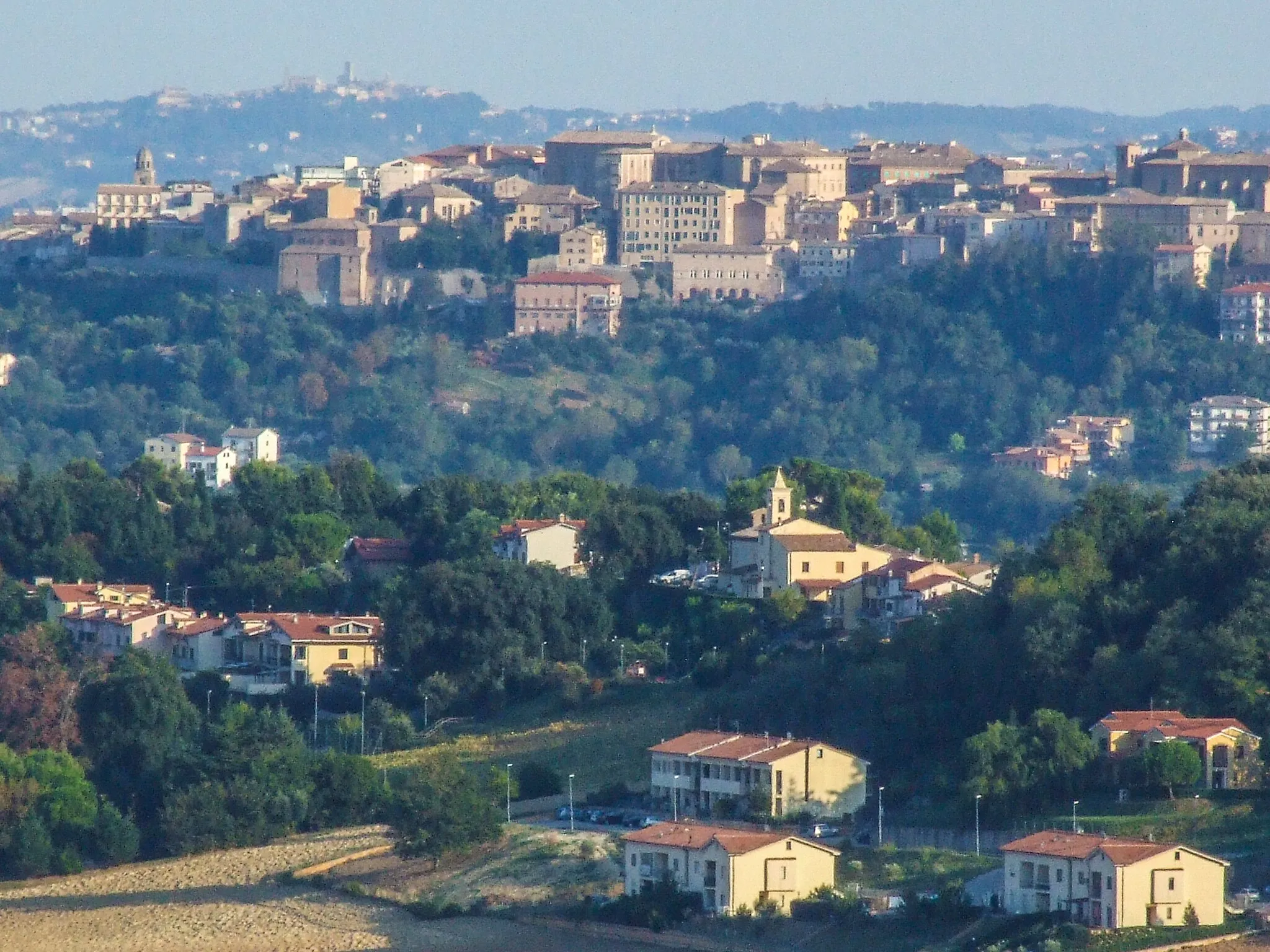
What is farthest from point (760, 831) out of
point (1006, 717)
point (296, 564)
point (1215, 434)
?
point (1215, 434)

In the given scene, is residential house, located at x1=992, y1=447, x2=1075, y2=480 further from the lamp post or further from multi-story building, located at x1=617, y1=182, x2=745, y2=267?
A: the lamp post

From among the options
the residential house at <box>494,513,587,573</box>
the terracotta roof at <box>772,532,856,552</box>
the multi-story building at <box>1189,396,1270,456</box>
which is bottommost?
the multi-story building at <box>1189,396,1270,456</box>

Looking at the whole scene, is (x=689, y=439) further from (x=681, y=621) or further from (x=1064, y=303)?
(x=681, y=621)

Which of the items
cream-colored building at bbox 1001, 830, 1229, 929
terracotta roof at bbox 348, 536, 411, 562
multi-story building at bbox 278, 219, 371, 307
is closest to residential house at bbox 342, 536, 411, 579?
terracotta roof at bbox 348, 536, 411, 562

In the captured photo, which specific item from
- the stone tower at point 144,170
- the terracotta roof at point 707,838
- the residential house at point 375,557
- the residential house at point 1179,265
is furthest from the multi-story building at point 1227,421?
the terracotta roof at point 707,838

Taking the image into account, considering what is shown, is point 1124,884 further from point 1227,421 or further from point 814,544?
point 1227,421
